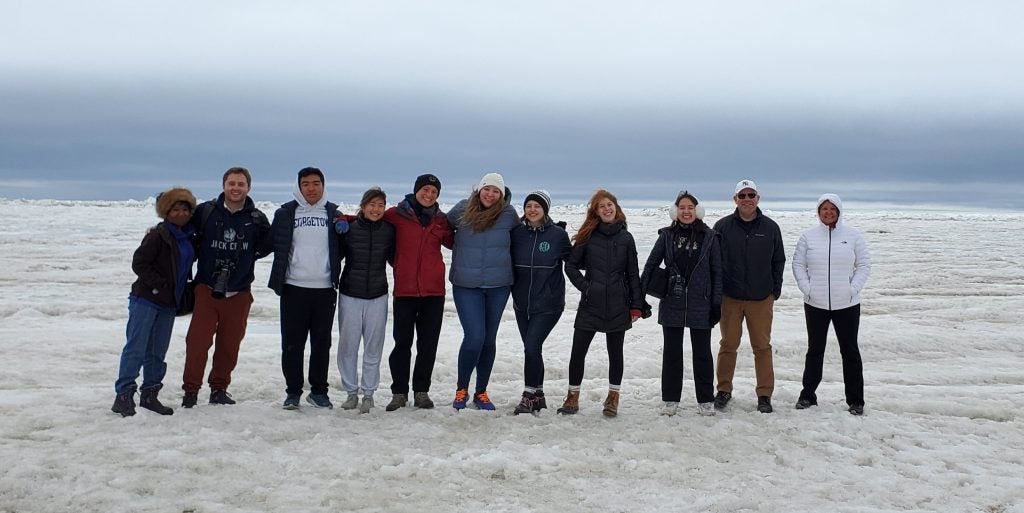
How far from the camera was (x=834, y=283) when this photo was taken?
6621 millimetres

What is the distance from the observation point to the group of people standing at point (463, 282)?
5.99m

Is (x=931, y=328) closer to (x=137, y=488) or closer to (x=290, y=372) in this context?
(x=290, y=372)

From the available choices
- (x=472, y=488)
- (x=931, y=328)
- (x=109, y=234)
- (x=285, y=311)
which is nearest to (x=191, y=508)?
(x=472, y=488)

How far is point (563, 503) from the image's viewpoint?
4625 millimetres

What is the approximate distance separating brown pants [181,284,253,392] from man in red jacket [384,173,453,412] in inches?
50.8

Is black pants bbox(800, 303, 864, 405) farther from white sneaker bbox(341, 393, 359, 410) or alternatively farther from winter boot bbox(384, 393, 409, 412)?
white sneaker bbox(341, 393, 359, 410)

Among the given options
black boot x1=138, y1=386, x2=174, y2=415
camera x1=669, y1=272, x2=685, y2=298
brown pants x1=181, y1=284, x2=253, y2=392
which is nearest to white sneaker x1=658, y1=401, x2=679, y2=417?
camera x1=669, y1=272, x2=685, y2=298

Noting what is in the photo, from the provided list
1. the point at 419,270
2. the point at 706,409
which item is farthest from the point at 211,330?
→ the point at 706,409

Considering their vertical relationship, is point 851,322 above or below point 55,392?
above

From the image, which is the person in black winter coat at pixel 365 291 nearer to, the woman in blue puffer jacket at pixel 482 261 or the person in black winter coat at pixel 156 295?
the woman in blue puffer jacket at pixel 482 261

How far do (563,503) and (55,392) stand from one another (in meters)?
4.80

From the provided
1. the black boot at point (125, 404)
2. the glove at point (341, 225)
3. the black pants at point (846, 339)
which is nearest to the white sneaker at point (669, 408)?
the black pants at point (846, 339)

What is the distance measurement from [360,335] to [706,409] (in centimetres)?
314

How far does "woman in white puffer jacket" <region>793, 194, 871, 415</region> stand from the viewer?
6625mm
